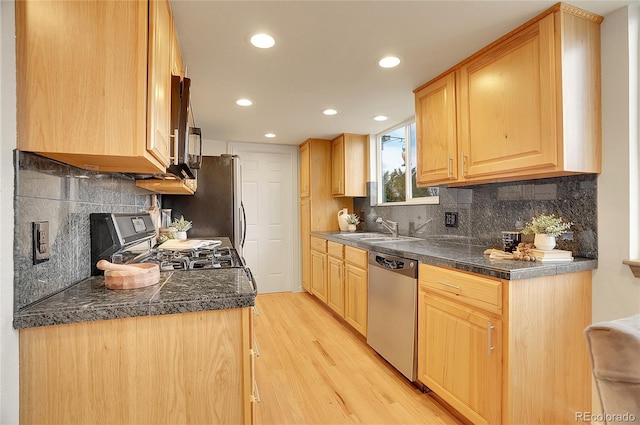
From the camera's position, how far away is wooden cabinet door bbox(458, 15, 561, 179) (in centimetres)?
151

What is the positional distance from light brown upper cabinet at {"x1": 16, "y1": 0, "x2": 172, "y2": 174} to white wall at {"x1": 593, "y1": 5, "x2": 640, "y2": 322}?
204 cm

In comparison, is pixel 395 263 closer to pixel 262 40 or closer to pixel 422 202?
pixel 422 202

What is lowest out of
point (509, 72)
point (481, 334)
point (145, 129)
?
point (481, 334)

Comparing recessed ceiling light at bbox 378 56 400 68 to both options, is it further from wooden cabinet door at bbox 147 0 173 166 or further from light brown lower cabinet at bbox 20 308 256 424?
light brown lower cabinet at bbox 20 308 256 424

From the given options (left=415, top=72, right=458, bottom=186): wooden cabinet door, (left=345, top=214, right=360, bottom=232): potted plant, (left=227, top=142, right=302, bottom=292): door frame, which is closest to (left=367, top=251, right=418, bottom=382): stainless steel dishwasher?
(left=415, top=72, right=458, bottom=186): wooden cabinet door

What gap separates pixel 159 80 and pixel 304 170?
3156mm

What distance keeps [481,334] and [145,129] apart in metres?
1.69

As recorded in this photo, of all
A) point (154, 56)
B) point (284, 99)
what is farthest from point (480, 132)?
point (154, 56)

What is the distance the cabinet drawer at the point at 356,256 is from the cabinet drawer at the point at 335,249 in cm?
8

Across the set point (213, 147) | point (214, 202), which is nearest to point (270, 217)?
point (214, 202)

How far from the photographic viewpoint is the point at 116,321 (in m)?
0.94

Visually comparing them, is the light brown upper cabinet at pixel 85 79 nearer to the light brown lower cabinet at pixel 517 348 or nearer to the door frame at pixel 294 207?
the light brown lower cabinet at pixel 517 348

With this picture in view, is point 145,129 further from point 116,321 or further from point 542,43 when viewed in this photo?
point 542,43

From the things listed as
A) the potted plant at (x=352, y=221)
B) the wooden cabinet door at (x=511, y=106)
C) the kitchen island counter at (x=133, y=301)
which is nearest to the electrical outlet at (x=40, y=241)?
the kitchen island counter at (x=133, y=301)
